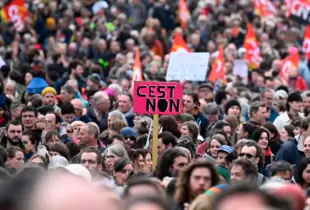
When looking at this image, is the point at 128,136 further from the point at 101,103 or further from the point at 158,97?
the point at 101,103

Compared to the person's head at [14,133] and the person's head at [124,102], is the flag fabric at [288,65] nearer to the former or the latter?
the person's head at [124,102]

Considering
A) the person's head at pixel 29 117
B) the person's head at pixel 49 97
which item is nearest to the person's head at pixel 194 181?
the person's head at pixel 29 117

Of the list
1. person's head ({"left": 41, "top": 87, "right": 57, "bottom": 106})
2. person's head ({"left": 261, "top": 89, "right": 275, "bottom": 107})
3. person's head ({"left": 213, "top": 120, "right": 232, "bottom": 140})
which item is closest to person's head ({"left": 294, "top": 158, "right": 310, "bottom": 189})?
person's head ({"left": 213, "top": 120, "right": 232, "bottom": 140})

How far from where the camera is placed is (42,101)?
54.5 feet

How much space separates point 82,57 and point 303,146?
14359mm

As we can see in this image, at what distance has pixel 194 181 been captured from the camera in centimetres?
774

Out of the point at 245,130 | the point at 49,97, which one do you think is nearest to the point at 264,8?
the point at 49,97

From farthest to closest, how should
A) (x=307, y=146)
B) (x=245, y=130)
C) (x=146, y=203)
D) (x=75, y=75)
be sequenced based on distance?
1. (x=75, y=75)
2. (x=245, y=130)
3. (x=307, y=146)
4. (x=146, y=203)

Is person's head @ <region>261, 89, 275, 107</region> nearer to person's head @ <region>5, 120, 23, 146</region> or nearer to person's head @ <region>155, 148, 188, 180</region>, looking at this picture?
person's head @ <region>5, 120, 23, 146</region>

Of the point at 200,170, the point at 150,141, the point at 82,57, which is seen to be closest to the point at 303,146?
the point at 150,141

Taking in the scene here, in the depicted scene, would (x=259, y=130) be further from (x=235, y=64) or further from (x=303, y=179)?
(x=235, y=64)

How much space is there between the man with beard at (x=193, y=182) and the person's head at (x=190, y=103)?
853 centimetres

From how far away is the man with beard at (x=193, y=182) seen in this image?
770cm

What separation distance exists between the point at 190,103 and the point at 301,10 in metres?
8.03
